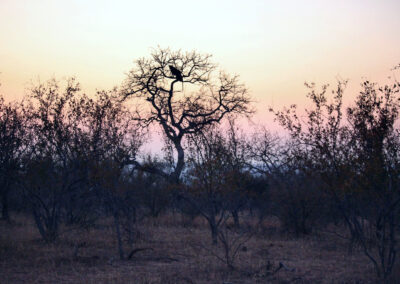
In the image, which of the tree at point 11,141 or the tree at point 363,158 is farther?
the tree at point 11,141

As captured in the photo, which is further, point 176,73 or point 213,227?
point 176,73

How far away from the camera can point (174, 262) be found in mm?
11656

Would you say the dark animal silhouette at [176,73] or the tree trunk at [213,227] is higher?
the dark animal silhouette at [176,73]

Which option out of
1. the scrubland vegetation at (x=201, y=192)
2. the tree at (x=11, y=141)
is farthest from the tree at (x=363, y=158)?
the tree at (x=11, y=141)

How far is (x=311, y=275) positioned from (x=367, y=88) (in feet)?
15.2

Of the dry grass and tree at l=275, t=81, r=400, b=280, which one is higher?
tree at l=275, t=81, r=400, b=280

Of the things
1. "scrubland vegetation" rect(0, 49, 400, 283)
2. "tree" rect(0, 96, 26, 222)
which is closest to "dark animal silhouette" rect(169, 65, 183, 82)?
"scrubland vegetation" rect(0, 49, 400, 283)

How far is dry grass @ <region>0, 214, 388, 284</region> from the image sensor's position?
9.41 meters

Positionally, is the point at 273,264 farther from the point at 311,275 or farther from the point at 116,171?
the point at 116,171

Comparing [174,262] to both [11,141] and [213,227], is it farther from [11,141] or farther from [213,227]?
[11,141]

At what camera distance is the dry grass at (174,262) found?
30.9ft

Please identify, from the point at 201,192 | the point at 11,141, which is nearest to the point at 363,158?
the point at 201,192

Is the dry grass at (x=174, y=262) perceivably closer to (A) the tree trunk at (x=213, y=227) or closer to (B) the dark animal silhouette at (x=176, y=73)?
(A) the tree trunk at (x=213, y=227)

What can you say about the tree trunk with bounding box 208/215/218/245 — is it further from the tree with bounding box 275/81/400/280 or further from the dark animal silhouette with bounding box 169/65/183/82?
the dark animal silhouette with bounding box 169/65/183/82
